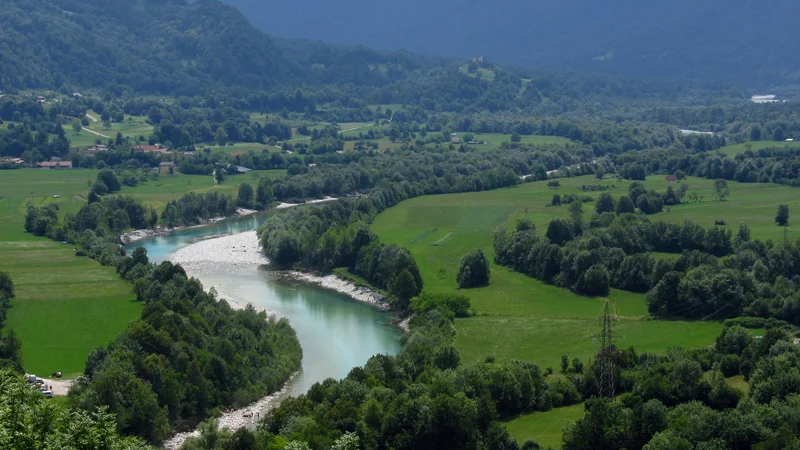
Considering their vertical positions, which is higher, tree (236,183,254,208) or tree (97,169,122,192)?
tree (97,169,122,192)

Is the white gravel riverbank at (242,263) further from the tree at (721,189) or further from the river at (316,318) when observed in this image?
the tree at (721,189)

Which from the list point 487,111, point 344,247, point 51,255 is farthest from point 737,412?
point 487,111

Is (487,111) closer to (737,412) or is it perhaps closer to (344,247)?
(344,247)

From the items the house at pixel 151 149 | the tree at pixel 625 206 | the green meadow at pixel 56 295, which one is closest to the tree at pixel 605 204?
the tree at pixel 625 206

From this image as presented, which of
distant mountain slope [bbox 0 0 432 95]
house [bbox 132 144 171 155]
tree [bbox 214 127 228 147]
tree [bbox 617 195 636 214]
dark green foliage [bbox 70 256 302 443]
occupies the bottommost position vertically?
dark green foliage [bbox 70 256 302 443]

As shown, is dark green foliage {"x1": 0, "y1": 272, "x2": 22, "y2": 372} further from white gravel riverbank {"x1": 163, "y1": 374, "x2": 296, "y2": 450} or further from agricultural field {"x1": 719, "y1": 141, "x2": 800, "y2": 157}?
agricultural field {"x1": 719, "y1": 141, "x2": 800, "y2": 157}

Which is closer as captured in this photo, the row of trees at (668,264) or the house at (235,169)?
the row of trees at (668,264)

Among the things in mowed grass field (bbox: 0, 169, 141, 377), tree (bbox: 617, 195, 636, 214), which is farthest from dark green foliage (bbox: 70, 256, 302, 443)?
tree (bbox: 617, 195, 636, 214)
